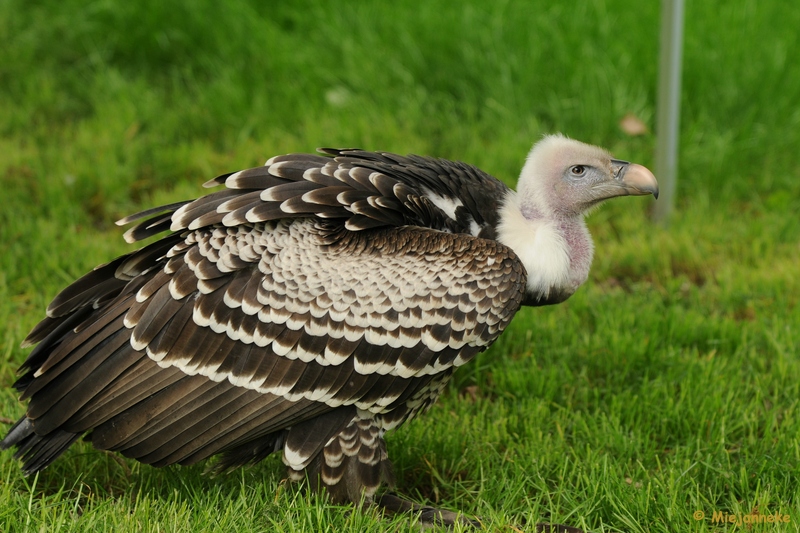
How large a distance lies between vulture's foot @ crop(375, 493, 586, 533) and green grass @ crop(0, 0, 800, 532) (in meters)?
0.09

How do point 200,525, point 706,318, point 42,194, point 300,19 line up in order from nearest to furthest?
point 200,525 < point 706,318 < point 42,194 < point 300,19

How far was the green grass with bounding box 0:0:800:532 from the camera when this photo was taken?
3922 mm

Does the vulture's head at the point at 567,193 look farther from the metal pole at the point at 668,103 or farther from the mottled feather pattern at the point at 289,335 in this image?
the metal pole at the point at 668,103

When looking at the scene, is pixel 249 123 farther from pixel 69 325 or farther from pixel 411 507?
pixel 411 507

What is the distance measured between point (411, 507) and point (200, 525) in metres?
0.88

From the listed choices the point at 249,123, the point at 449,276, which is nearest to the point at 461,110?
the point at 249,123

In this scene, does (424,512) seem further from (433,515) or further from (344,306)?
(344,306)

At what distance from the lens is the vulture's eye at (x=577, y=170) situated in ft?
13.4

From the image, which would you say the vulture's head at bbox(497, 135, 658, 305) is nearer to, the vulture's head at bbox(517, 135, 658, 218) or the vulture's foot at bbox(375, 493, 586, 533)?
the vulture's head at bbox(517, 135, 658, 218)

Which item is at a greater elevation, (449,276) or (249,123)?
(449,276)

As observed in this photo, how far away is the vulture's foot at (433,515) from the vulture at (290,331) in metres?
0.03

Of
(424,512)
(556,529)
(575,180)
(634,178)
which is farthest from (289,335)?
(634,178)

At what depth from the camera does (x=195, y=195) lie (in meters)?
6.47

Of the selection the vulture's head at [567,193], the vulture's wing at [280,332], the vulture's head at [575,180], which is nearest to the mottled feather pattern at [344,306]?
the vulture's wing at [280,332]
